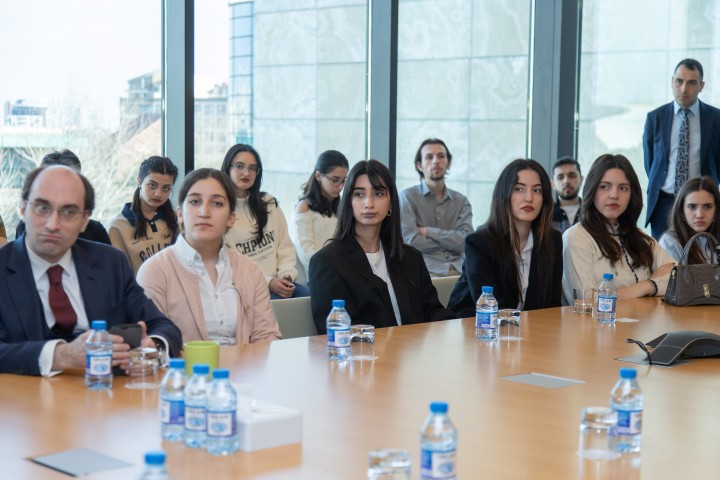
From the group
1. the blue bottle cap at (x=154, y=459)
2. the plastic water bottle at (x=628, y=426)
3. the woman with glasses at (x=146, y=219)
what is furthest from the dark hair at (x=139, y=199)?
the blue bottle cap at (x=154, y=459)

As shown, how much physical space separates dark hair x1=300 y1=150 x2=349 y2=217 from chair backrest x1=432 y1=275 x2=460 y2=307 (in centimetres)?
171

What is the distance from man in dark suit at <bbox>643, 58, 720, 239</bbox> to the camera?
25.3 ft

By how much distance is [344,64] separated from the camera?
7.45m

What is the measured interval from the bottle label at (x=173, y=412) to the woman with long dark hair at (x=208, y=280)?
1492 mm

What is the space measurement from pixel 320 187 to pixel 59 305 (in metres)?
3.67

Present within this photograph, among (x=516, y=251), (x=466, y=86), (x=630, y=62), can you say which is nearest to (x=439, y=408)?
(x=516, y=251)

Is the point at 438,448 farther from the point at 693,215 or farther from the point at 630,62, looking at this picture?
the point at 630,62

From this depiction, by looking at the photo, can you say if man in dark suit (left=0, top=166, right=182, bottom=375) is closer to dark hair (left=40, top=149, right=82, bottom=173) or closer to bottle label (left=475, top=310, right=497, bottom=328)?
bottle label (left=475, top=310, right=497, bottom=328)

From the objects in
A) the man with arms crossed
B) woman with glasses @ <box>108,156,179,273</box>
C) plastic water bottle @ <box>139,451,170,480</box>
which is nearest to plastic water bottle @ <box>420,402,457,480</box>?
plastic water bottle @ <box>139,451,170,480</box>

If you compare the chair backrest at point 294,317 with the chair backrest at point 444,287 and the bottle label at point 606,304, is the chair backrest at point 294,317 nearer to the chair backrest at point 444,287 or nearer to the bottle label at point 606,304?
the chair backrest at point 444,287

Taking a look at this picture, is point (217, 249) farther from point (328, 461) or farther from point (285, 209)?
point (285, 209)

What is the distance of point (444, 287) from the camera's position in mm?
4996

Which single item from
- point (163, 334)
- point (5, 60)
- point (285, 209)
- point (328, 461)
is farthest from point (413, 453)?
point (285, 209)

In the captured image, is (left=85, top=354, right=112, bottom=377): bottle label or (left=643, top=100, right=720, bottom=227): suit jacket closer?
(left=85, top=354, right=112, bottom=377): bottle label
